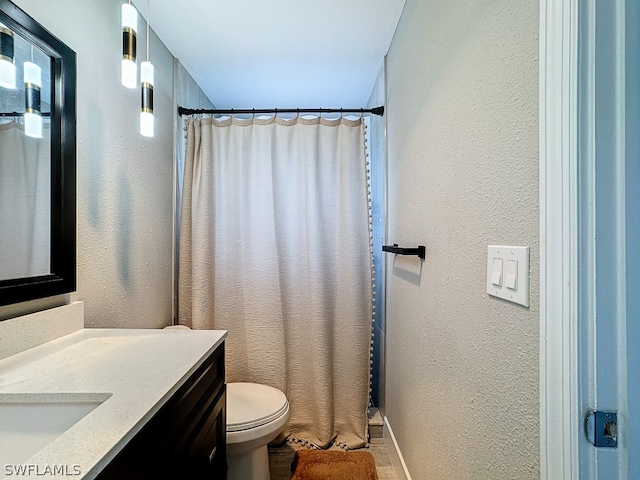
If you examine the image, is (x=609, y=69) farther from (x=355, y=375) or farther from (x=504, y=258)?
(x=355, y=375)

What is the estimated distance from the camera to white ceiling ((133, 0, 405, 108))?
1570mm

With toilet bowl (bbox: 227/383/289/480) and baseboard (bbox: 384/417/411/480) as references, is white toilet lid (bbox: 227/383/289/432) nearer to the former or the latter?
toilet bowl (bbox: 227/383/289/480)

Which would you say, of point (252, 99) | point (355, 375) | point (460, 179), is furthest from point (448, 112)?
point (252, 99)

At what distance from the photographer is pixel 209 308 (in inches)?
76.1

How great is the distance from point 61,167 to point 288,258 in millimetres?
1148

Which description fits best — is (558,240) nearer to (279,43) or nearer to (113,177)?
(113,177)

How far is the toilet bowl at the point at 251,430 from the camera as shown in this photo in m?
1.40

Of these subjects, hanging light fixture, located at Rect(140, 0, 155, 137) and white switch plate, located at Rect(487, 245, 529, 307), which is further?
hanging light fixture, located at Rect(140, 0, 155, 137)

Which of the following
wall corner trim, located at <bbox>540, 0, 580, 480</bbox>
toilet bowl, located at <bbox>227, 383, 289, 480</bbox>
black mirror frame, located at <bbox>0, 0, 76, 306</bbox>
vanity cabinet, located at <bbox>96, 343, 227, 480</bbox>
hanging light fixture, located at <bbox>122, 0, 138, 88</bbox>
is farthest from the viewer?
toilet bowl, located at <bbox>227, 383, 289, 480</bbox>

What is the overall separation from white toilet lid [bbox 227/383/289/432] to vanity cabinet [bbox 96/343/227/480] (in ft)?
0.53

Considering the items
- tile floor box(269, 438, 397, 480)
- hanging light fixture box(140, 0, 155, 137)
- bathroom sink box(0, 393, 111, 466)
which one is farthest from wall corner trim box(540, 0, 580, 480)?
tile floor box(269, 438, 397, 480)

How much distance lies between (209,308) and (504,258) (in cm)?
165

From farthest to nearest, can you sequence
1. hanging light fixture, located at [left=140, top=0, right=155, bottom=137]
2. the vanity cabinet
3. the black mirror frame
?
1. hanging light fixture, located at [left=140, top=0, right=155, bottom=137]
2. the black mirror frame
3. the vanity cabinet

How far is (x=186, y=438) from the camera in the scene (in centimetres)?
89
